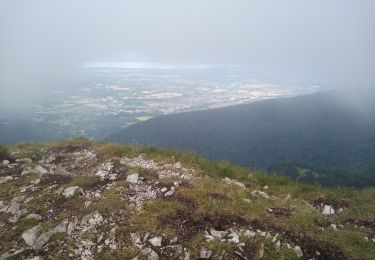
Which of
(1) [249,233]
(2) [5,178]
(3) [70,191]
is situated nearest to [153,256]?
(1) [249,233]

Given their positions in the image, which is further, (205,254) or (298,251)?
(298,251)

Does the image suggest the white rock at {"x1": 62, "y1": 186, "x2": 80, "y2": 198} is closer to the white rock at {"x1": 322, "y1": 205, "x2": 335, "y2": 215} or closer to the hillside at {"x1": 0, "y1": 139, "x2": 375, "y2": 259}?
the hillside at {"x1": 0, "y1": 139, "x2": 375, "y2": 259}

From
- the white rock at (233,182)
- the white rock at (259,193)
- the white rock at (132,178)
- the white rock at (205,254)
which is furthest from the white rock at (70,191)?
the white rock at (259,193)

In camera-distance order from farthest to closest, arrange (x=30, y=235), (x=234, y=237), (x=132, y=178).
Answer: (x=132, y=178), (x=30, y=235), (x=234, y=237)

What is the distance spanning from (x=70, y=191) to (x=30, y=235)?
2.59 metres

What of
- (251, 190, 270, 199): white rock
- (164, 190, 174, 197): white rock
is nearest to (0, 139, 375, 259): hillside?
(164, 190, 174, 197): white rock

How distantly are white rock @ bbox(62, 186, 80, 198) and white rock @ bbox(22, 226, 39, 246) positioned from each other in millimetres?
2017

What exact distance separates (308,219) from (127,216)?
6070 mm

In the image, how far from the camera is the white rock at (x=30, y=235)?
374 inches

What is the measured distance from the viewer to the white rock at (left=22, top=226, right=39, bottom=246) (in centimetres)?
951

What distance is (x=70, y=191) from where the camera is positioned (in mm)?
12125

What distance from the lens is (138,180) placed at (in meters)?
13.1

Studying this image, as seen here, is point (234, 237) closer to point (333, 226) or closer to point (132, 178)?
point (333, 226)

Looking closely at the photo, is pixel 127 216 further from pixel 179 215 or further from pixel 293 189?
pixel 293 189
